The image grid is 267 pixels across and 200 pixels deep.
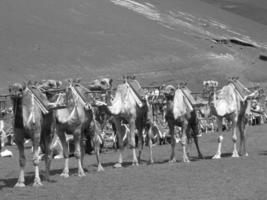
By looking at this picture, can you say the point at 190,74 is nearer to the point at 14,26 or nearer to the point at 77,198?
the point at 14,26

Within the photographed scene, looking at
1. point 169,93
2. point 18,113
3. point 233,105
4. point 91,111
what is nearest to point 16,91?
point 18,113

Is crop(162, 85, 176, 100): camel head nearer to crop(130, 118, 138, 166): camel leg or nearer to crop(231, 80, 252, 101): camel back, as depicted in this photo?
crop(130, 118, 138, 166): camel leg

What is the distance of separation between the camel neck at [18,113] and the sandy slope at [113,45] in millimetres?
35769

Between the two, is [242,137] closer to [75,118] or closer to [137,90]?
[137,90]

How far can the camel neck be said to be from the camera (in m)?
15.6

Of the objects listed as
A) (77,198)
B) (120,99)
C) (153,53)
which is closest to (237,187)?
(77,198)

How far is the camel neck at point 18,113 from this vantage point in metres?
15.6

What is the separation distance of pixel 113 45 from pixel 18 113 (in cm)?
5425

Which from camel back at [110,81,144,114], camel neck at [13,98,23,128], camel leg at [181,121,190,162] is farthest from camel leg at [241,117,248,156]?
camel neck at [13,98,23,128]

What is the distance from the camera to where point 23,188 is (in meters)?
15.2

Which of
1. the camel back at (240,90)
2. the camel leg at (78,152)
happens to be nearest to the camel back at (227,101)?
the camel back at (240,90)

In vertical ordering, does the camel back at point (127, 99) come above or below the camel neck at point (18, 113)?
above

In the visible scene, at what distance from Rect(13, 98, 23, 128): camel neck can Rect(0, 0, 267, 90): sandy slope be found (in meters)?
35.8

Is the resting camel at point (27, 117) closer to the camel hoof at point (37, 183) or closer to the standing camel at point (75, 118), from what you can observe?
the camel hoof at point (37, 183)
